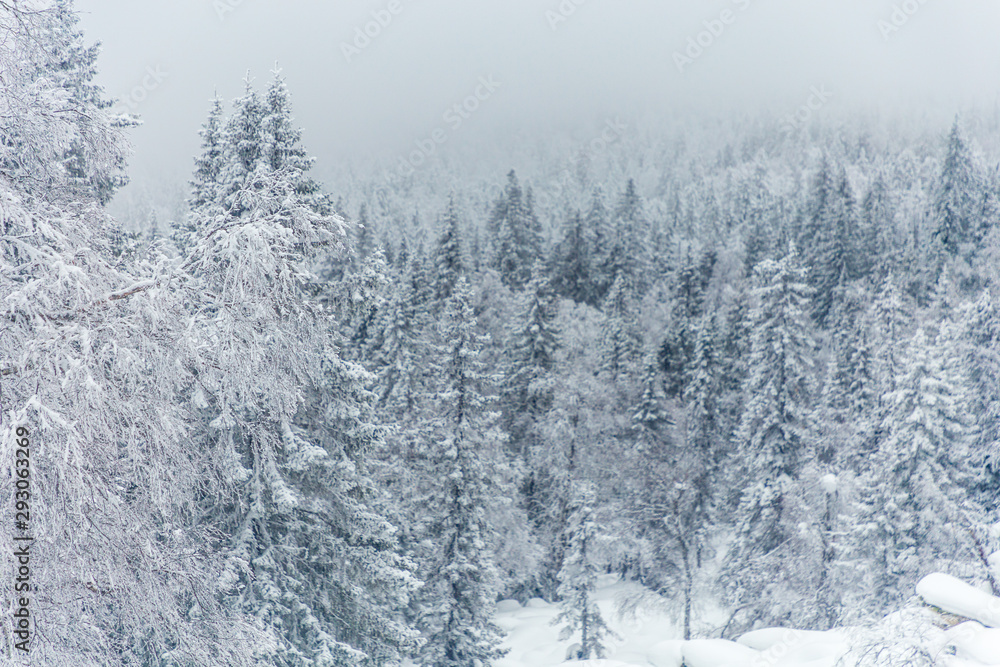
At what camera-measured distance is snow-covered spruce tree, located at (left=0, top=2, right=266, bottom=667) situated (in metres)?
3.76

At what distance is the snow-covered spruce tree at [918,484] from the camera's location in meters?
18.2

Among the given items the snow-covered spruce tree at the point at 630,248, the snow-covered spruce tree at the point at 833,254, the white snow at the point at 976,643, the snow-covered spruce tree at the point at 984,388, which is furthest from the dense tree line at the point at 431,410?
the white snow at the point at 976,643

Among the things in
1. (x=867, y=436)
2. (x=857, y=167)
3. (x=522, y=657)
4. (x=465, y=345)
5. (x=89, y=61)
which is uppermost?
(x=857, y=167)

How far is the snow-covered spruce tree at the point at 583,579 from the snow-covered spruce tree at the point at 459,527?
4.77 meters

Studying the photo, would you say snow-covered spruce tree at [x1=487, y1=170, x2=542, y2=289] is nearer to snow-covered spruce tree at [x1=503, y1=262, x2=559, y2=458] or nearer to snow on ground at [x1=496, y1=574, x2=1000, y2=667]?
snow-covered spruce tree at [x1=503, y1=262, x2=559, y2=458]

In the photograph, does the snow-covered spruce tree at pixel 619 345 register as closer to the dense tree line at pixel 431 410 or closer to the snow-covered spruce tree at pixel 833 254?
the dense tree line at pixel 431 410

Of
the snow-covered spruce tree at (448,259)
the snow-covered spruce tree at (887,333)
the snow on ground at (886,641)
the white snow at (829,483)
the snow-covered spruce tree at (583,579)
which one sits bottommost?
the snow-covered spruce tree at (583,579)

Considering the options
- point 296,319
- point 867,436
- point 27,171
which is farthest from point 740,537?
point 27,171

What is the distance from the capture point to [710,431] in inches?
1256

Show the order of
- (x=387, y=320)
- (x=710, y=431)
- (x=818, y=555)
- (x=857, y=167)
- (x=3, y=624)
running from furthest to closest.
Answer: (x=857, y=167)
(x=710, y=431)
(x=387, y=320)
(x=818, y=555)
(x=3, y=624)

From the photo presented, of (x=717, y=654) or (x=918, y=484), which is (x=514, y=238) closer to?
(x=918, y=484)

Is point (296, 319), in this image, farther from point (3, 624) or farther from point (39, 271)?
point (3, 624)

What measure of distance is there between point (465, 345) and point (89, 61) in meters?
13.0

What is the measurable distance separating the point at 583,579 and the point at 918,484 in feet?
39.9
